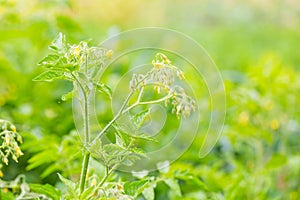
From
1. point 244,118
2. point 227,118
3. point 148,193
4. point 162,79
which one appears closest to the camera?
point 162,79

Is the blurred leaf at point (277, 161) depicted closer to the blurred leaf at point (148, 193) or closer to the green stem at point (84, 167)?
the blurred leaf at point (148, 193)

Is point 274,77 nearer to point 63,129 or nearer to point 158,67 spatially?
point 63,129

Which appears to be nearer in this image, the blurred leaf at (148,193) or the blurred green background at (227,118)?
the blurred leaf at (148,193)

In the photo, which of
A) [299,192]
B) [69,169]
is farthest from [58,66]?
[299,192]

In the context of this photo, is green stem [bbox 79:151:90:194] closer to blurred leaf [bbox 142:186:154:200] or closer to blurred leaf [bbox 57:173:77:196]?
blurred leaf [bbox 57:173:77:196]

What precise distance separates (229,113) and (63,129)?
1.00 meters

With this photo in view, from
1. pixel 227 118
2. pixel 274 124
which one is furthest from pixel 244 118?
pixel 227 118

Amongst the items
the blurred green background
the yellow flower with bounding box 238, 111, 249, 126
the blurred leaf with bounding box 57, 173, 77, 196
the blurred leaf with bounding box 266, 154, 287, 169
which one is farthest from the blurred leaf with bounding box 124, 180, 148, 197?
the yellow flower with bounding box 238, 111, 249, 126

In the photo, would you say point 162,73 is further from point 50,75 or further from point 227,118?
point 227,118

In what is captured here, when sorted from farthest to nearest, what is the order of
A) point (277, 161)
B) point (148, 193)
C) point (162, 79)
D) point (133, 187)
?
point (277, 161) → point (148, 193) → point (133, 187) → point (162, 79)

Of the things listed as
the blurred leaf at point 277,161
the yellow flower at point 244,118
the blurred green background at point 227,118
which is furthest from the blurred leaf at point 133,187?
the yellow flower at point 244,118

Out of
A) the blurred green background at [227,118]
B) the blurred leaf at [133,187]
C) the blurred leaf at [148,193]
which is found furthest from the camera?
the blurred green background at [227,118]

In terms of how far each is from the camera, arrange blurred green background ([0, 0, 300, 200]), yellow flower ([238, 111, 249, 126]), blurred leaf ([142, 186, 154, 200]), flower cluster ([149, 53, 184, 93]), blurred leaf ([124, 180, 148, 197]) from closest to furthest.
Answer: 1. flower cluster ([149, 53, 184, 93])
2. blurred leaf ([124, 180, 148, 197])
3. blurred leaf ([142, 186, 154, 200])
4. blurred green background ([0, 0, 300, 200])
5. yellow flower ([238, 111, 249, 126])

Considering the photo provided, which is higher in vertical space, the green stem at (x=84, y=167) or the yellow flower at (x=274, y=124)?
the yellow flower at (x=274, y=124)
